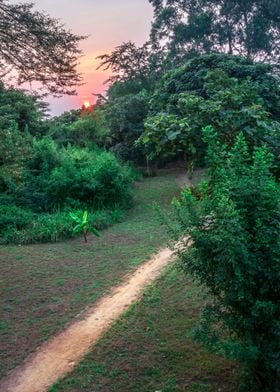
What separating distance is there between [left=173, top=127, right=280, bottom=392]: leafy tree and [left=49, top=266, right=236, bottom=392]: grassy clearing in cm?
68

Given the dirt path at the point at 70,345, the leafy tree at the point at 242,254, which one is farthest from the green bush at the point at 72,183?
the leafy tree at the point at 242,254

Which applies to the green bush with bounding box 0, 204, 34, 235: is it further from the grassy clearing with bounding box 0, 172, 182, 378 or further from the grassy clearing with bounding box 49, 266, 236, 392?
the grassy clearing with bounding box 49, 266, 236, 392

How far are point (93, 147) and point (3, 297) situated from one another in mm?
14518

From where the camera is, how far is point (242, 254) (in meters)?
3.83

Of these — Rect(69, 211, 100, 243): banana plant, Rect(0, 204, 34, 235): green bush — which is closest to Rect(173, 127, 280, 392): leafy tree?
Rect(69, 211, 100, 243): banana plant

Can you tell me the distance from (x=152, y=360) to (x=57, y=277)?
402 cm

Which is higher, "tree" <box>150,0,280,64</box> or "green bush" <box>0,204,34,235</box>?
"tree" <box>150,0,280,64</box>

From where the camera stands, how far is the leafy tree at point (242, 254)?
12.8 ft

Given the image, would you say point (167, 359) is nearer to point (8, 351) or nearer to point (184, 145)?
point (8, 351)

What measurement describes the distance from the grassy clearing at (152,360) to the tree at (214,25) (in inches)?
848

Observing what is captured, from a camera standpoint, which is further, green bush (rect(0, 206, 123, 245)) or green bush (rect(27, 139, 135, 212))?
green bush (rect(27, 139, 135, 212))

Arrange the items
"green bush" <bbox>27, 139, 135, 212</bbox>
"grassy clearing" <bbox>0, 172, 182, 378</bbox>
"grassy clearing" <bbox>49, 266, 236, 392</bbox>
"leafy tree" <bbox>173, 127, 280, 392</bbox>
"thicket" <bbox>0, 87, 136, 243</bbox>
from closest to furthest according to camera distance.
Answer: "leafy tree" <bbox>173, 127, 280, 392</bbox> → "grassy clearing" <bbox>49, 266, 236, 392</bbox> → "grassy clearing" <bbox>0, 172, 182, 378</bbox> → "thicket" <bbox>0, 87, 136, 243</bbox> → "green bush" <bbox>27, 139, 135, 212</bbox>

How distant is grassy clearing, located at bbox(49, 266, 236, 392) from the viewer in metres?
5.00

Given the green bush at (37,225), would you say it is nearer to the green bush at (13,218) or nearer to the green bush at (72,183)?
the green bush at (13,218)
